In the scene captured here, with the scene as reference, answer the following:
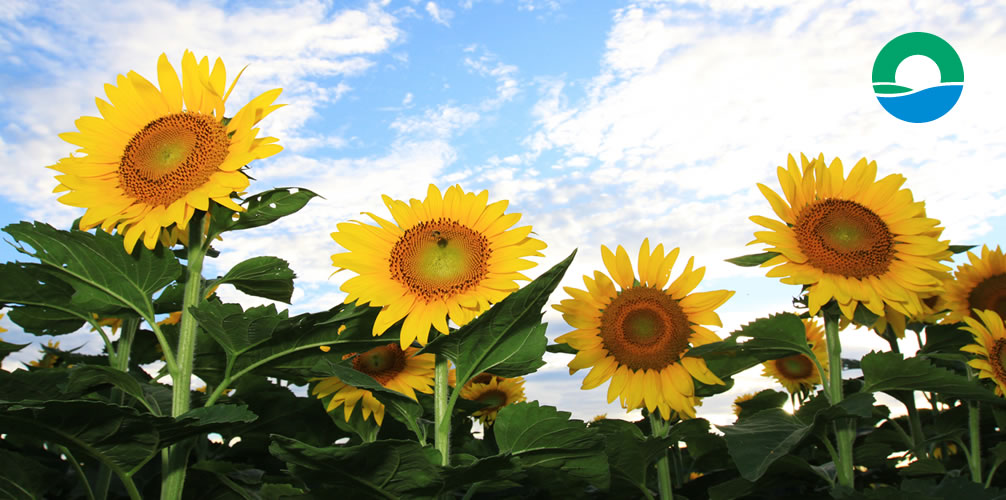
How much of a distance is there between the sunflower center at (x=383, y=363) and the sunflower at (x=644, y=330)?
79cm

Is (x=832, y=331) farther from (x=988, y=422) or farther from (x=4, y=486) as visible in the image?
(x=4, y=486)

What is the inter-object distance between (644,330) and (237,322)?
6.04 feet

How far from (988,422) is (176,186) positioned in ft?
15.8

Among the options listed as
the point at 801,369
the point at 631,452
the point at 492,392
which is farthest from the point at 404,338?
the point at 801,369

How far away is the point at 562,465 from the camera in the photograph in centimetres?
234

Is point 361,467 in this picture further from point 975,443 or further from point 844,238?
point 975,443

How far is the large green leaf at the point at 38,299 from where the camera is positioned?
2812 mm

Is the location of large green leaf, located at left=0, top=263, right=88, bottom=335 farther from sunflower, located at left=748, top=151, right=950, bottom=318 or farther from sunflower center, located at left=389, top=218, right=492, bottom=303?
sunflower, located at left=748, top=151, right=950, bottom=318

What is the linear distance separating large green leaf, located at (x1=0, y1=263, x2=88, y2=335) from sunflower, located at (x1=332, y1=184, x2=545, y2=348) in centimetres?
122

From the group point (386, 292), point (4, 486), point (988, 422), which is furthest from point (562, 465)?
point (988, 422)

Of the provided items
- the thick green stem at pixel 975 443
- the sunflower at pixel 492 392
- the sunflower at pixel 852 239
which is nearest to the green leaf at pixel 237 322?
the sunflower at pixel 852 239

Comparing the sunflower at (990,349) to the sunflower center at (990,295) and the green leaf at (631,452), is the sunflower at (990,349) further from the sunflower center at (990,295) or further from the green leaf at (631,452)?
the green leaf at (631,452)

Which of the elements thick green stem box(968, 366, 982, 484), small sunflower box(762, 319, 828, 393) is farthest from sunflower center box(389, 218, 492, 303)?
small sunflower box(762, 319, 828, 393)

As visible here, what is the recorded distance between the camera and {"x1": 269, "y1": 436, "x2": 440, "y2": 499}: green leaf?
1913 millimetres
